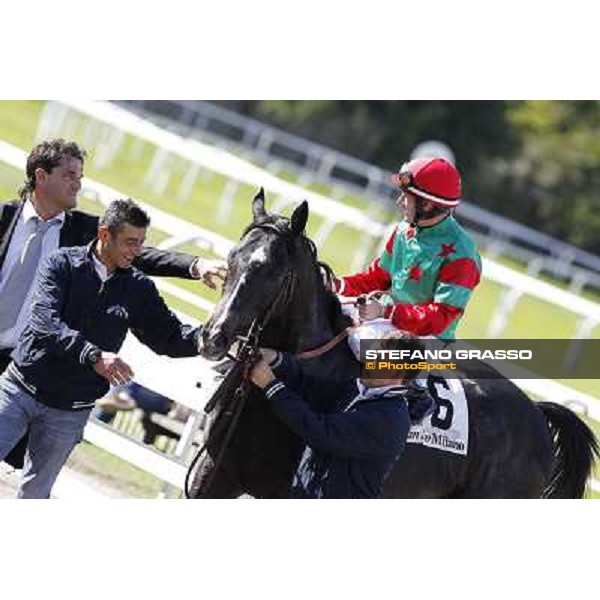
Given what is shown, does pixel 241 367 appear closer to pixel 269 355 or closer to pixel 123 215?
pixel 269 355

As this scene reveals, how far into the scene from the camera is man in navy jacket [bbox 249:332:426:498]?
5191 millimetres

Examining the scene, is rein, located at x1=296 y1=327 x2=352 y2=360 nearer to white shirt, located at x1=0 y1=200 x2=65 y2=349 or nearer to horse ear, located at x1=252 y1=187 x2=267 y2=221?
horse ear, located at x1=252 y1=187 x2=267 y2=221

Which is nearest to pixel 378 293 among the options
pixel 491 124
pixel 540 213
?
pixel 540 213

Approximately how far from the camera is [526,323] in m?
16.3

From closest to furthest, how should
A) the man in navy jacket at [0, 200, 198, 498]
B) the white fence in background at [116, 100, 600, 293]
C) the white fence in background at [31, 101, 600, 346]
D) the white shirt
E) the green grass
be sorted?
the man in navy jacket at [0, 200, 198, 498]
the white shirt
the green grass
the white fence in background at [31, 101, 600, 346]
the white fence in background at [116, 100, 600, 293]

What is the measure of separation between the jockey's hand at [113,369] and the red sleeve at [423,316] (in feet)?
4.10

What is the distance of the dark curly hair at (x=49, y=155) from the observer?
607 centimetres

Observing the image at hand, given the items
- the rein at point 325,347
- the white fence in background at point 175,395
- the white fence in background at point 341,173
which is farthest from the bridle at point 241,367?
the white fence in background at point 341,173

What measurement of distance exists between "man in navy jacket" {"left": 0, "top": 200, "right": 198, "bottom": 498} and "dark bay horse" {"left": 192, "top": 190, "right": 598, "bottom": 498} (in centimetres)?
51

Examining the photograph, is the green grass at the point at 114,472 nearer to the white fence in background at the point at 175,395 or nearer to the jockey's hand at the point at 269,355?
the white fence in background at the point at 175,395

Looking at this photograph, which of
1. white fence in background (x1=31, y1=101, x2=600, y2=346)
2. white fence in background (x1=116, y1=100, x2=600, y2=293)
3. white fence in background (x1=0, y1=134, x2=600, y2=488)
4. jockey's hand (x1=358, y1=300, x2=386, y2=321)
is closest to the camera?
jockey's hand (x1=358, y1=300, x2=386, y2=321)

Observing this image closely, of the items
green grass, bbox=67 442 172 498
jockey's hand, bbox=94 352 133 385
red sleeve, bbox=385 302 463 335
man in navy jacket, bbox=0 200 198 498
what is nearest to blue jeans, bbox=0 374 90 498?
man in navy jacket, bbox=0 200 198 498

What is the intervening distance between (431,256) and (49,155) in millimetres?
1705

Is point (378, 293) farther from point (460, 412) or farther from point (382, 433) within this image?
point (382, 433)
